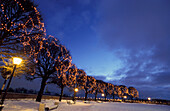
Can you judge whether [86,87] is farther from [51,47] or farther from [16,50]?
[16,50]

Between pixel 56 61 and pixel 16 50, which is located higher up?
pixel 56 61

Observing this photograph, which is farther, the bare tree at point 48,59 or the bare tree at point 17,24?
the bare tree at point 48,59

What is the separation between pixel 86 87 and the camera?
4419 centimetres

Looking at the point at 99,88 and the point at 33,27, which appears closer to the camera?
the point at 33,27

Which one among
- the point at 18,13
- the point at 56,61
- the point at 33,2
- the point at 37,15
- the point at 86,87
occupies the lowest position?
the point at 86,87

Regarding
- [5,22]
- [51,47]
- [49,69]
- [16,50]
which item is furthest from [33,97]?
[5,22]

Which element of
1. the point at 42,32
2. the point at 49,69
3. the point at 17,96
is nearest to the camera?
the point at 42,32

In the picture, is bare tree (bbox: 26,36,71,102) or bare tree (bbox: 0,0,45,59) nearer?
bare tree (bbox: 0,0,45,59)

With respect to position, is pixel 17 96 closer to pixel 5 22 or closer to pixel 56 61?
pixel 56 61

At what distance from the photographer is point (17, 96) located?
18984 mm

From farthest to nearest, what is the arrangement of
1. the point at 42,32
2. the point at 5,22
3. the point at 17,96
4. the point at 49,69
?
the point at 49,69, the point at 17,96, the point at 42,32, the point at 5,22

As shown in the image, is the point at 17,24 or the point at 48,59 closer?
the point at 17,24

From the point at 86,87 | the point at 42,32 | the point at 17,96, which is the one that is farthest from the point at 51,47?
the point at 86,87

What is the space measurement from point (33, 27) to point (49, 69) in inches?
391
